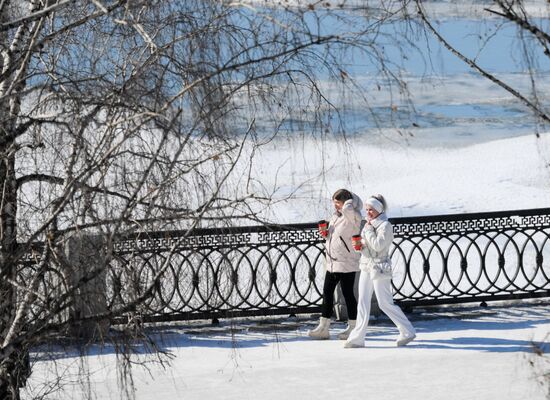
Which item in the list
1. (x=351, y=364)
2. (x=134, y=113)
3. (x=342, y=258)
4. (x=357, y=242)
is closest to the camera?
(x=134, y=113)

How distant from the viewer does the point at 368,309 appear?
12.2 metres

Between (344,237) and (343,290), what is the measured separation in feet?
1.89

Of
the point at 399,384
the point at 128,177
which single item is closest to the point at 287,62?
the point at 128,177

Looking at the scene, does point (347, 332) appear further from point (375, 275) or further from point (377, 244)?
point (377, 244)

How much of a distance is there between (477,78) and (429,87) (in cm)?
187

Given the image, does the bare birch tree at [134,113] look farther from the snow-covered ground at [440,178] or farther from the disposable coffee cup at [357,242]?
the snow-covered ground at [440,178]

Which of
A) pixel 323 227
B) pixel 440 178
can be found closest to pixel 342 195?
pixel 323 227

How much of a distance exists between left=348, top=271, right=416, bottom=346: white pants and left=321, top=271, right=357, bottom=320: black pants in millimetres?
418

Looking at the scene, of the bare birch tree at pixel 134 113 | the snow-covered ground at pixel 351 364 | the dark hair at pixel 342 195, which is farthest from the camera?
the dark hair at pixel 342 195

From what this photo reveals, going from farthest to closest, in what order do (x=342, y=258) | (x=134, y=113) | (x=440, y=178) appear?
1. (x=440, y=178)
2. (x=342, y=258)
3. (x=134, y=113)

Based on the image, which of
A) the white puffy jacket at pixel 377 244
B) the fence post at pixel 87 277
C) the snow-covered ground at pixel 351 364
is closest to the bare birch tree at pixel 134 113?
the fence post at pixel 87 277

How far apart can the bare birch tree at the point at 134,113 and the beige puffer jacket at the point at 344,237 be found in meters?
5.67

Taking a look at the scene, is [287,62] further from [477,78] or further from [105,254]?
[477,78]

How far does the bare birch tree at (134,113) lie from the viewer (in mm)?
5922
